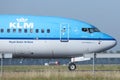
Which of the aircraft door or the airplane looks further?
the aircraft door

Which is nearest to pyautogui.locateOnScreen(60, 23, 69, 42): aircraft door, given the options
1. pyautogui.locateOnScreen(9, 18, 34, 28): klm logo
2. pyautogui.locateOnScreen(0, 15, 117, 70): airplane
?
pyautogui.locateOnScreen(0, 15, 117, 70): airplane

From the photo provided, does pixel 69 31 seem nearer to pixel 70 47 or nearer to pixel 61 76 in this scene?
pixel 70 47

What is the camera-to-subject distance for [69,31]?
3634cm

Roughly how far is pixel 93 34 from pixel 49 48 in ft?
12.5

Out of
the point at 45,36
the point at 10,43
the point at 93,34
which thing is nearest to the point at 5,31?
the point at 10,43

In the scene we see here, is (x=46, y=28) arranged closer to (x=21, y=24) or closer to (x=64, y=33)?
(x=64, y=33)

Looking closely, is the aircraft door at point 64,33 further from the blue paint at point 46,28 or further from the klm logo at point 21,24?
the klm logo at point 21,24

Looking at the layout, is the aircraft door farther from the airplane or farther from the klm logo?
the klm logo

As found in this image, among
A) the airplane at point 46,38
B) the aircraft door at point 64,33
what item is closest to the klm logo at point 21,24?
the airplane at point 46,38

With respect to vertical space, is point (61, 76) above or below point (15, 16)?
below

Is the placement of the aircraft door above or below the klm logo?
below

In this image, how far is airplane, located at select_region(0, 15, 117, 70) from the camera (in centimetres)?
3572

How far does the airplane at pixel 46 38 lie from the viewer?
35719 mm

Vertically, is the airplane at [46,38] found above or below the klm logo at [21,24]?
below
